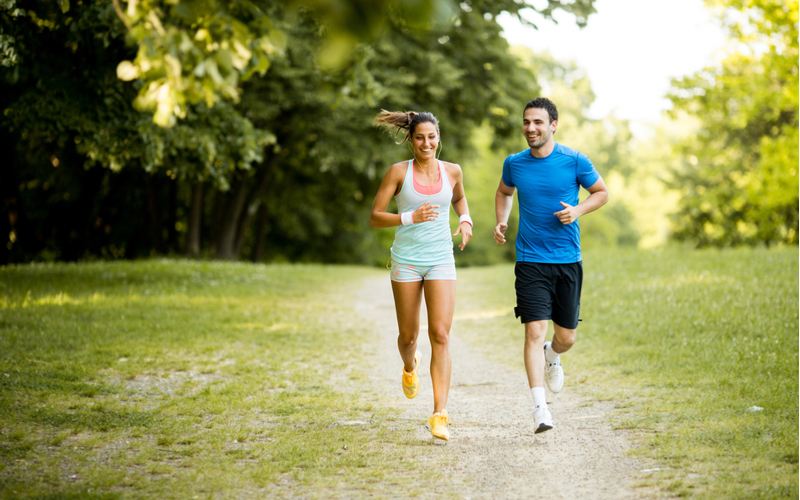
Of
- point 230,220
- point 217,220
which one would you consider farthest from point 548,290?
point 217,220

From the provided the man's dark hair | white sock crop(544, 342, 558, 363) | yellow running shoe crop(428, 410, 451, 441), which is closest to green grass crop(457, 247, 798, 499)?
white sock crop(544, 342, 558, 363)

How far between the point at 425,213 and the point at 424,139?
614 millimetres

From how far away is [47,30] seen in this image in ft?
34.5

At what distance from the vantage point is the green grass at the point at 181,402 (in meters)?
4.25

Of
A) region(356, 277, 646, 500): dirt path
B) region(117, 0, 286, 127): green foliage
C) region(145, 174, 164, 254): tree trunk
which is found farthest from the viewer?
region(145, 174, 164, 254): tree trunk

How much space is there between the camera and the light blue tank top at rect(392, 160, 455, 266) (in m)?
5.13

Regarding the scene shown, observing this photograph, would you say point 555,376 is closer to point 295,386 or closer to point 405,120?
point 405,120

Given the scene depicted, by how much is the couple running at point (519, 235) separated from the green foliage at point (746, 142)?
16.8m

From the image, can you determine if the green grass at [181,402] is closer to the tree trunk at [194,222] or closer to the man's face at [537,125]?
the man's face at [537,125]

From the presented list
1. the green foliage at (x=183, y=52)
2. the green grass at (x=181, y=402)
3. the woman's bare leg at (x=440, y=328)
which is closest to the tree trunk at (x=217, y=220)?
the green grass at (x=181, y=402)

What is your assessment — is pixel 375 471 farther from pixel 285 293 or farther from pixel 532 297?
pixel 285 293

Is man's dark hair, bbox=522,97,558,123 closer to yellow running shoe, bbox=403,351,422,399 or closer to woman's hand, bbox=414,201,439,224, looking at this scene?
woman's hand, bbox=414,201,439,224

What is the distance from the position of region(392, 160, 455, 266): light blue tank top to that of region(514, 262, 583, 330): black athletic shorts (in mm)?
638

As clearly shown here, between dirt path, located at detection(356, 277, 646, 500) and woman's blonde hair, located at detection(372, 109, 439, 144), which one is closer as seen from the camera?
dirt path, located at detection(356, 277, 646, 500)
